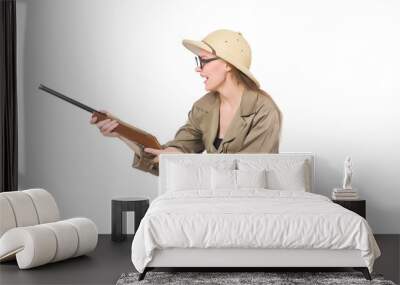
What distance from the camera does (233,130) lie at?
275 inches

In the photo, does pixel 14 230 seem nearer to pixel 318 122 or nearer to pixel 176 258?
pixel 176 258

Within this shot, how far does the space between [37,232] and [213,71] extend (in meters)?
2.67

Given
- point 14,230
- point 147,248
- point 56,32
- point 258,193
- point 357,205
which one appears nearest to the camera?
point 147,248

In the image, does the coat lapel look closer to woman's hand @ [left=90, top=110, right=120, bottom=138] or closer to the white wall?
the white wall

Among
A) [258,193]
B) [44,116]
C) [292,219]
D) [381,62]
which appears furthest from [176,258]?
[381,62]

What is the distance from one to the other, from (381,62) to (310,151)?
1175 mm

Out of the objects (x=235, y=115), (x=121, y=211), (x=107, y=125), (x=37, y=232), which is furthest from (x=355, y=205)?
(x=37, y=232)

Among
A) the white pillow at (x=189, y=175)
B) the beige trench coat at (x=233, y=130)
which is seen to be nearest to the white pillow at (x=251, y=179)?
the white pillow at (x=189, y=175)

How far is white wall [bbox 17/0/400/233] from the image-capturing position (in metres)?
7.08

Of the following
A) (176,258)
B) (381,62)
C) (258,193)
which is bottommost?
(176,258)

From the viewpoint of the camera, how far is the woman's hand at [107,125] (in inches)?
282

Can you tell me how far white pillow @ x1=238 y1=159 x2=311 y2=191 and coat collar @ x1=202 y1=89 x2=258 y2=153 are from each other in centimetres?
36

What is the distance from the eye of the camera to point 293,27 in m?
7.07

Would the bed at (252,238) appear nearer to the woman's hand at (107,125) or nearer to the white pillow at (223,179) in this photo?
the white pillow at (223,179)
